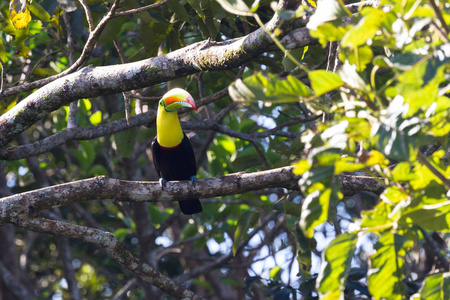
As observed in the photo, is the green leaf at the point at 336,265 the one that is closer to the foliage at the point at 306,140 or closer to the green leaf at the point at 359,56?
the foliage at the point at 306,140

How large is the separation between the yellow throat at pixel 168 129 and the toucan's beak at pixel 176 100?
5.7 inches

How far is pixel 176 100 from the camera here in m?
3.64

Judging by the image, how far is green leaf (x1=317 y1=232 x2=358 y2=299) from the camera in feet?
4.95

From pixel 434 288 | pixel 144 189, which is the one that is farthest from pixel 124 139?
pixel 434 288

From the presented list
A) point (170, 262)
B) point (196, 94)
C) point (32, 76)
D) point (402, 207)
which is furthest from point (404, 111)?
point (170, 262)

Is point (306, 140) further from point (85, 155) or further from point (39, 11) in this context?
point (85, 155)

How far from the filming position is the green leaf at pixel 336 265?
59.4 inches

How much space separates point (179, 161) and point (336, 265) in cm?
312

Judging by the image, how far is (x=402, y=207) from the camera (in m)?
1.46

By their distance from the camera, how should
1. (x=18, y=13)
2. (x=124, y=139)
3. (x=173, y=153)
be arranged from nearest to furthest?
(x=18, y=13) → (x=124, y=139) → (x=173, y=153)

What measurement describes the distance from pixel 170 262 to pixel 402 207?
4703 millimetres

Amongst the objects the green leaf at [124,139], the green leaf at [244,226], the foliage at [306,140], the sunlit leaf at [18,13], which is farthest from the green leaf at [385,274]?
the green leaf at [124,139]

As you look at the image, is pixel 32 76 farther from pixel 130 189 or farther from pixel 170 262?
pixel 170 262

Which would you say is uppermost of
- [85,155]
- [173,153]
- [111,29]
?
[111,29]
